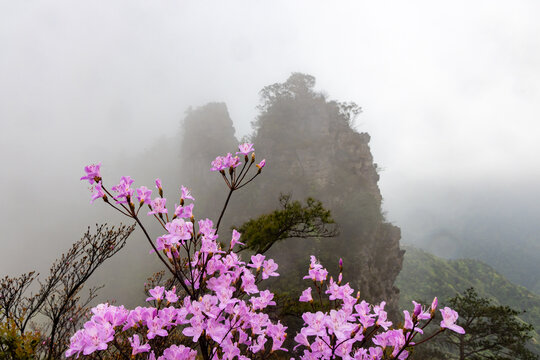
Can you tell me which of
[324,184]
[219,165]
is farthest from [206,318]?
[324,184]

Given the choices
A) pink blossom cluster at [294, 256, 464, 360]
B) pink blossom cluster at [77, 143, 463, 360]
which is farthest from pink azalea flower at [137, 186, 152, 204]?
pink blossom cluster at [294, 256, 464, 360]

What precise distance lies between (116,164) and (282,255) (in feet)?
210

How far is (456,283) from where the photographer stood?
47.1 m

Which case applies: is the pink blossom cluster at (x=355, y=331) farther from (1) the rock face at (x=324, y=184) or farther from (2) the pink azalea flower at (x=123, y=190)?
(1) the rock face at (x=324, y=184)

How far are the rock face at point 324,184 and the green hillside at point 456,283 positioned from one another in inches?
904

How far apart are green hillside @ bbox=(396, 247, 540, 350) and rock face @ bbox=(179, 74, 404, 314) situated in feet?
75.4

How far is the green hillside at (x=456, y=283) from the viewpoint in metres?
42.7

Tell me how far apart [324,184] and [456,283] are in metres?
43.3

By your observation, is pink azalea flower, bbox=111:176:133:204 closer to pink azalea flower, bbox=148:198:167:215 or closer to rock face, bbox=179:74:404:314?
pink azalea flower, bbox=148:198:167:215

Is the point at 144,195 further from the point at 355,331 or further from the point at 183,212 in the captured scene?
the point at 355,331

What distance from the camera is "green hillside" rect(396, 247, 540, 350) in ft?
140

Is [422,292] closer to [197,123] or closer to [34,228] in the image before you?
[197,123]

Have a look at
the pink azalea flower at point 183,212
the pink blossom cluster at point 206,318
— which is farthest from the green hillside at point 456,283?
the pink azalea flower at point 183,212

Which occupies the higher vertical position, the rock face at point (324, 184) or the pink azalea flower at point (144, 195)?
the rock face at point (324, 184)
